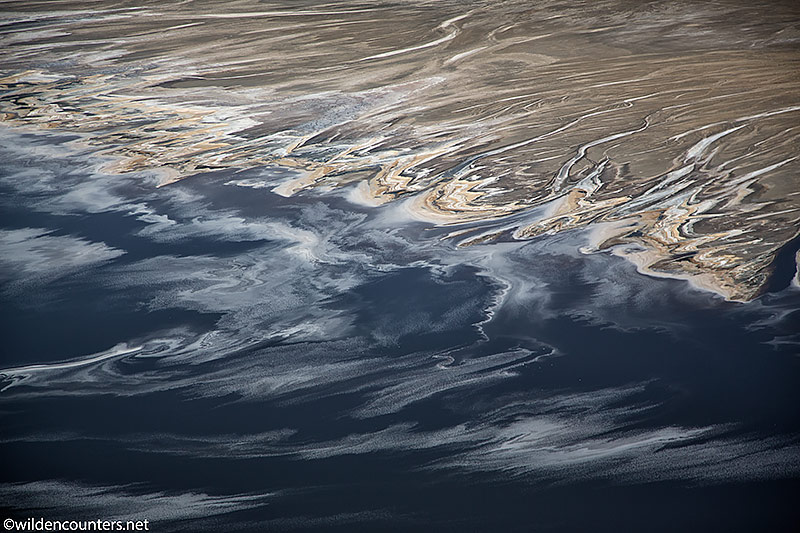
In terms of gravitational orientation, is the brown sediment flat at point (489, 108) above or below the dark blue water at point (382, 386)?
above

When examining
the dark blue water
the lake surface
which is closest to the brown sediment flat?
the lake surface

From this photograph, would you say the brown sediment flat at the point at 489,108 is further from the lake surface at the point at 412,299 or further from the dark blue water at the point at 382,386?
the dark blue water at the point at 382,386

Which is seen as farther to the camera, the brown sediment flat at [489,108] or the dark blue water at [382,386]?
the brown sediment flat at [489,108]

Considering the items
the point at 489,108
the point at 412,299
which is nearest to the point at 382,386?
the point at 412,299

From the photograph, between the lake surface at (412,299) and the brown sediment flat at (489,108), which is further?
the brown sediment flat at (489,108)

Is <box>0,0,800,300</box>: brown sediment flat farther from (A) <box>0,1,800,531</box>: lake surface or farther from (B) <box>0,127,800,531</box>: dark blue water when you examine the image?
(B) <box>0,127,800,531</box>: dark blue water

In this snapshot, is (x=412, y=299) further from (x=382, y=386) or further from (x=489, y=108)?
(x=489, y=108)

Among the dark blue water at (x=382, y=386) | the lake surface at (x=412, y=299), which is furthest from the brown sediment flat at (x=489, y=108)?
the dark blue water at (x=382, y=386)

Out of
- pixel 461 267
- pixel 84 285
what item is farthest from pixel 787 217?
pixel 84 285
